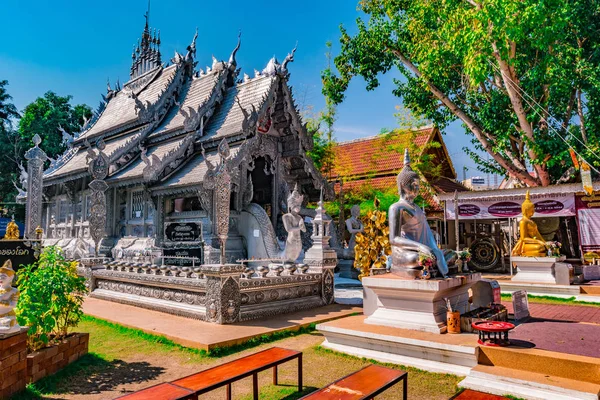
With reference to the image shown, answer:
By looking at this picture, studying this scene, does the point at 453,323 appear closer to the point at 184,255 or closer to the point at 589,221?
the point at 184,255

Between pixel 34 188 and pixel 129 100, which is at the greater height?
pixel 129 100

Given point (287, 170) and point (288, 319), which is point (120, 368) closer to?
point (288, 319)

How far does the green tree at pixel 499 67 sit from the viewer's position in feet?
42.9

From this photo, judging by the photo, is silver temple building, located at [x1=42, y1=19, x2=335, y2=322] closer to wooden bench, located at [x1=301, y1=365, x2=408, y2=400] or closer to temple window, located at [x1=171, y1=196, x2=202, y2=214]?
temple window, located at [x1=171, y1=196, x2=202, y2=214]

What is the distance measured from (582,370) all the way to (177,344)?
500cm

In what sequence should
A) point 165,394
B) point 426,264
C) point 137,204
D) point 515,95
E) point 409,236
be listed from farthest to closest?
point 137,204
point 515,95
point 409,236
point 426,264
point 165,394

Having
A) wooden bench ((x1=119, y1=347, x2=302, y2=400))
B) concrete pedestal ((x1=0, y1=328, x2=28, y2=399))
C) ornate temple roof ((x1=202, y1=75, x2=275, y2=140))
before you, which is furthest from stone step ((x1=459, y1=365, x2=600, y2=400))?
ornate temple roof ((x1=202, y1=75, x2=275, y2=140))

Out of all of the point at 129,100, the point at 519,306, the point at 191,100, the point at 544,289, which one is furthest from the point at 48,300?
the point at 129,100

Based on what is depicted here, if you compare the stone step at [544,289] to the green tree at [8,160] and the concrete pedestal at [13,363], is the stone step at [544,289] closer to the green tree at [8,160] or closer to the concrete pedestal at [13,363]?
the concrete pedestal at [13,363]

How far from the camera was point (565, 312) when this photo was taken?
8.36 meters

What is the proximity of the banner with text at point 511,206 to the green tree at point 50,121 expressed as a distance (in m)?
24.9

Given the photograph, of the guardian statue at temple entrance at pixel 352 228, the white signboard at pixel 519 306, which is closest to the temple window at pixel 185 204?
the guardian statue at temple entrance at pixel 352 228

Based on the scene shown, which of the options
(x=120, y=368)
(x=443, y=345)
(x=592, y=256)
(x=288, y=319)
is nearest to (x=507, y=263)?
(x=592, y=256)

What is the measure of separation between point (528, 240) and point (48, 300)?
12.0 metres
